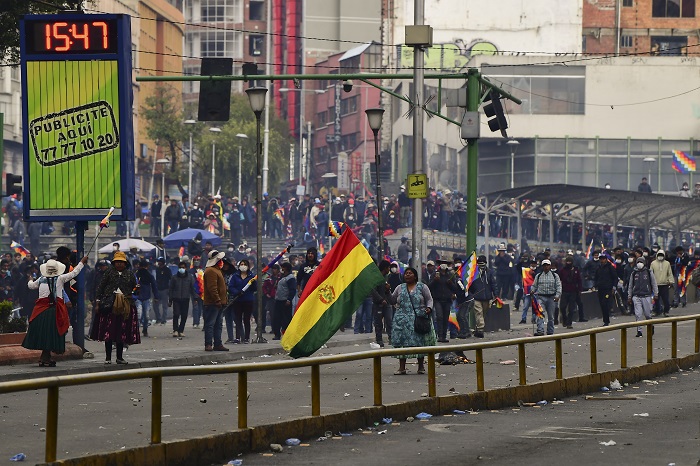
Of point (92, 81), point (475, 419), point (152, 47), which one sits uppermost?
point (152, 47)

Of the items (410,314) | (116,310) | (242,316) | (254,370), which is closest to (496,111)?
(242,316)

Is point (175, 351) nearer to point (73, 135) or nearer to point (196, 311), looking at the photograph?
point (73, 135)

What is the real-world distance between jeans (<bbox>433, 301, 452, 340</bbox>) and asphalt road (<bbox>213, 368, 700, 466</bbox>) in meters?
10.8

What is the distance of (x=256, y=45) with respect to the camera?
13988 cm

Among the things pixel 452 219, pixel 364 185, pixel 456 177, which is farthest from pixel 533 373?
pixel 364 185

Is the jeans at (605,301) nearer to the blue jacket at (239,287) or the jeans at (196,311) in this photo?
the blue jacket at (239,287)

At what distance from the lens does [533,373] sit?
1736 cm

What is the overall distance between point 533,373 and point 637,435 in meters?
4.00

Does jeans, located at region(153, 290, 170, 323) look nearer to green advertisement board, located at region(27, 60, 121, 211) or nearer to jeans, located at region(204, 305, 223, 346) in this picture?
jeans, located at region(204, 305, 223, 346)

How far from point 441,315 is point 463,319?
174cm

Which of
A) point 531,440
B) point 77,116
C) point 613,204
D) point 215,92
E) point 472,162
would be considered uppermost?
point 215,92

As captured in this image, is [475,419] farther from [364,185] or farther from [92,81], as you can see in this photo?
[364,185]

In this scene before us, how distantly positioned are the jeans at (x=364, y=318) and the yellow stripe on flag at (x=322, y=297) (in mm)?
12066

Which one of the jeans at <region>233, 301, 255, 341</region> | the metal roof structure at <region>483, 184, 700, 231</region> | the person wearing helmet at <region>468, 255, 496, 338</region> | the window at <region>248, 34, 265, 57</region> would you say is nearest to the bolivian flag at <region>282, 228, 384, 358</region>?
the jeans at <region>233, 301, 255, 341</region>
